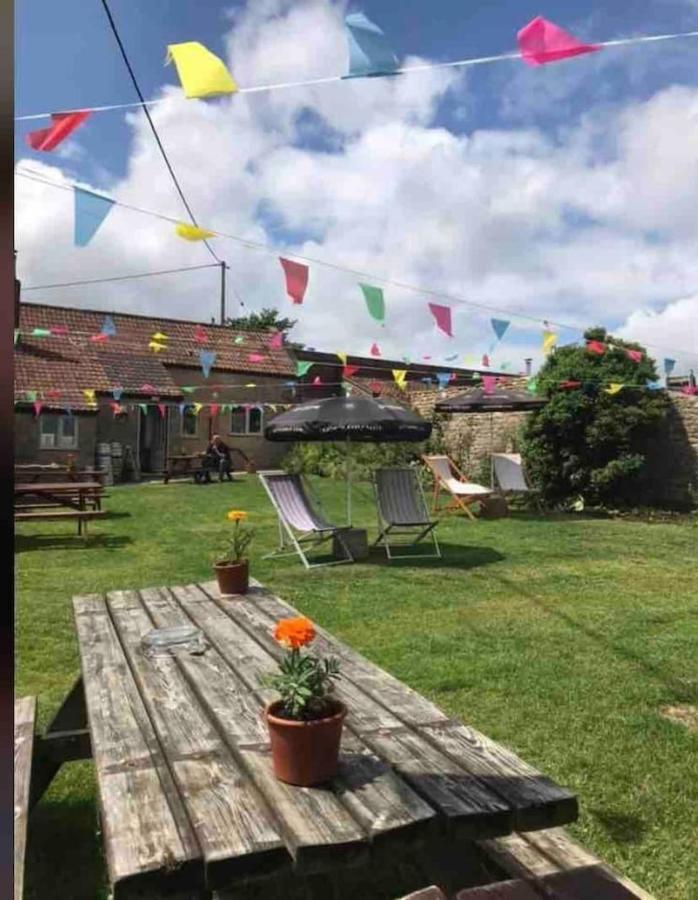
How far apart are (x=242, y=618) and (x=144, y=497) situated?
11.7 m

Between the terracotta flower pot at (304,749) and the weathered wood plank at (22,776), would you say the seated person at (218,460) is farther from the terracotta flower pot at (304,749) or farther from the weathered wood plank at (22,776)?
the terracotta flower pot at (304,749)

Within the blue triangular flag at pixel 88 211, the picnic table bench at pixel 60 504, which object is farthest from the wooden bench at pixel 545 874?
the picnic table bench at pixel 60 504

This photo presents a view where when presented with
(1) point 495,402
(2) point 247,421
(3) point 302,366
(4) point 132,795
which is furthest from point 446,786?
(2) point 247,421

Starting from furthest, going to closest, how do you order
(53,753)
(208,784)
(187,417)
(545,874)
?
1. (187,417)
2. (53,753)
3. (545,874)
4. (208,784)

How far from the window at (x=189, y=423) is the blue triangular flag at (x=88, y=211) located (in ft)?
57.7

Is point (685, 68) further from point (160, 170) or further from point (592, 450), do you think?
point (592, 450)

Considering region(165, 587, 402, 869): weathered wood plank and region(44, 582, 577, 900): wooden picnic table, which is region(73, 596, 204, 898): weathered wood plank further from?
region(165, 587, 402, 869): weathered wood plank

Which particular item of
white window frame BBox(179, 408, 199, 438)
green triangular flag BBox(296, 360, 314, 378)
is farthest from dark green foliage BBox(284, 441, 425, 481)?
white window frame BBox(179, 408, 199, 438)

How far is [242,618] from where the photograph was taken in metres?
2.79

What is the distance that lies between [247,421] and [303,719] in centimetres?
2137

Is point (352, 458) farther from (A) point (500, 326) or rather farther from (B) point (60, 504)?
(B) point (60, 504)

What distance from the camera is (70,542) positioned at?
8.49 metres

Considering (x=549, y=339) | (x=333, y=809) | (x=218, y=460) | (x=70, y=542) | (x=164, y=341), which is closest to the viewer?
(x=333, y=809)

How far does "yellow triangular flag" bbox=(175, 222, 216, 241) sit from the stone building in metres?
13.2
